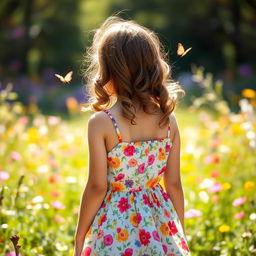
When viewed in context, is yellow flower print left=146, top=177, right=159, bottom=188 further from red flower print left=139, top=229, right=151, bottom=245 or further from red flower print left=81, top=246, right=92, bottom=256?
red flower print left=81, top=246, right=92, bottom=256

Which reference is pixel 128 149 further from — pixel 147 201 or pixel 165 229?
pixel 165 229

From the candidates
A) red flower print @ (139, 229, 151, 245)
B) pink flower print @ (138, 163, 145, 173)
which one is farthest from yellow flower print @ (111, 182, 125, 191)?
red flower print @ (139, 229, 151, 245)

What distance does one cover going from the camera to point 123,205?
2.22 metres

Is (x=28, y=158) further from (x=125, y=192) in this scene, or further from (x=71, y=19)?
(x=71, y=19)

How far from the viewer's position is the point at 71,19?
13984 mm

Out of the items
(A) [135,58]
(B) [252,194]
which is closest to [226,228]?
(B) [252,194]

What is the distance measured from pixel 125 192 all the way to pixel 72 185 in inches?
76.4

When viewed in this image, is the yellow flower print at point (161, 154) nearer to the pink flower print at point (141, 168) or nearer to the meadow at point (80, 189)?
the pink flower print at point (141, 168)

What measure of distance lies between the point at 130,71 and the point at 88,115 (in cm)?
579

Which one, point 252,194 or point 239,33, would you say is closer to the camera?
point 252,194

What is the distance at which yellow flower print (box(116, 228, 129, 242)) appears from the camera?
2154mm

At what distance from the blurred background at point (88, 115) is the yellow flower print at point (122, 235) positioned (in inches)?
16.1

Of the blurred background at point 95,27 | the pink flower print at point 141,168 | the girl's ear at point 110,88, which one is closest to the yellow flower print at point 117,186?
the pink flower print at point 141,168

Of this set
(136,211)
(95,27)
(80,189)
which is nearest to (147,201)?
(136,211)
